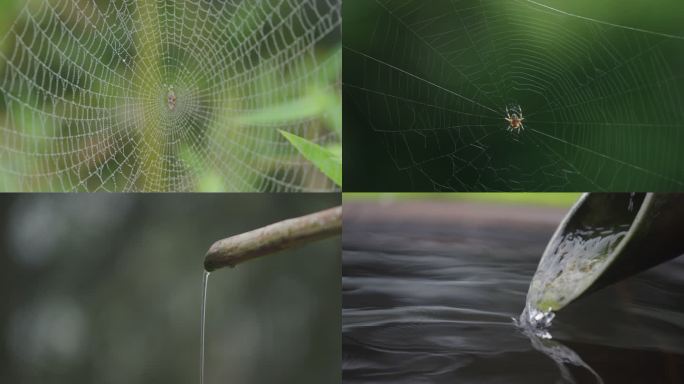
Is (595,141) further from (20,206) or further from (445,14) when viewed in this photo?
(20,206)

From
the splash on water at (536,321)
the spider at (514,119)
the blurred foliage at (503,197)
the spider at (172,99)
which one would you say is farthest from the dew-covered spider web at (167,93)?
the splash on water at (536,321)

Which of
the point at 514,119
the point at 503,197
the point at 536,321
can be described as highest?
the point at 514,119

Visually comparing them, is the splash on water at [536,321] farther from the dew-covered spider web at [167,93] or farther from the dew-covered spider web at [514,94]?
the dew-covered spider web at [167,93]

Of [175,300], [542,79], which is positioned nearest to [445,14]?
[542,79]

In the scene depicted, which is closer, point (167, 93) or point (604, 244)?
point (604, 244)

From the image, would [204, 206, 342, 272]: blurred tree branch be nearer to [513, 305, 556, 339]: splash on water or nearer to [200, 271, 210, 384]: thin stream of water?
[200, 271, 210, 384]: thin stream of water

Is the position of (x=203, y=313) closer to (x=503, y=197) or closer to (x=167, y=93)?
(x=167, y=93)

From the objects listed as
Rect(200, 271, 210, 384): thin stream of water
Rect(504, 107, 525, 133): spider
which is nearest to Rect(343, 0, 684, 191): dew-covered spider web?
Rect(504, 107, 525, 133): spider

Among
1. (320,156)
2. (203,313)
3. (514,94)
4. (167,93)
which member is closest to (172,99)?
(167,93)
